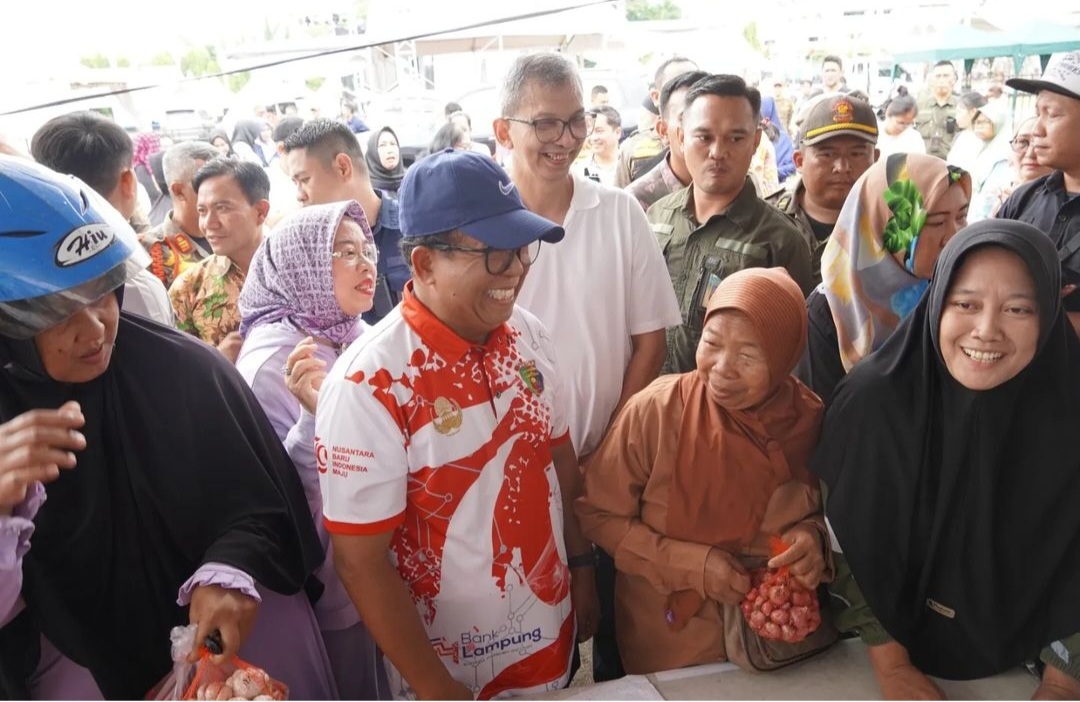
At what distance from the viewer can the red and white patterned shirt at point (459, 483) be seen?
54.9 inches

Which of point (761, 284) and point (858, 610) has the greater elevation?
point (761, 284)

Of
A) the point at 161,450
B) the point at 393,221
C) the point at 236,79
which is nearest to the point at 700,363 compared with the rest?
→ the point at 161,450

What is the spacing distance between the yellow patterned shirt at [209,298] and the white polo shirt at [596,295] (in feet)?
4.31

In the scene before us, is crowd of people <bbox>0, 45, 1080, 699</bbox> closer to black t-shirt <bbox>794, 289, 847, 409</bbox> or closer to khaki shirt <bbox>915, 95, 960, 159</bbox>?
black t-shirt <bbox>794, 289, 847, 409</bbox>

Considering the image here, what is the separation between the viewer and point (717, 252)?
8.48 feet

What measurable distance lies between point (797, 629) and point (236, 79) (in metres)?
10.8

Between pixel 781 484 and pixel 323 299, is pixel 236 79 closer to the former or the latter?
pixel 323 299

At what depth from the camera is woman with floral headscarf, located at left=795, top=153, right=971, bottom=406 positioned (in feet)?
7.05

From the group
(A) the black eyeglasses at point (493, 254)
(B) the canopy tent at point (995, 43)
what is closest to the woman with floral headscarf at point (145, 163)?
(A) the black eyeglasses at point (493, 254)

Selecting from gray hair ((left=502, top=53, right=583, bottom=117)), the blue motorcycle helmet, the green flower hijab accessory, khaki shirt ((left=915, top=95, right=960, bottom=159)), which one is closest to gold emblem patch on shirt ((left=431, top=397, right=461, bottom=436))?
the blue motorcycle helmet

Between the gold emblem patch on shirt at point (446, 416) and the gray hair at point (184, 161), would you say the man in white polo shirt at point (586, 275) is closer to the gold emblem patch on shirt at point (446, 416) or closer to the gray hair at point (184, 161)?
the gold emblem patch on shirt at point (446, 416)

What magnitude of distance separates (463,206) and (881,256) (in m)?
1.38

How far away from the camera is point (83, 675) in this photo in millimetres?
1410

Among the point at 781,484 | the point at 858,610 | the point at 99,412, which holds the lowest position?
the point at 858,610
